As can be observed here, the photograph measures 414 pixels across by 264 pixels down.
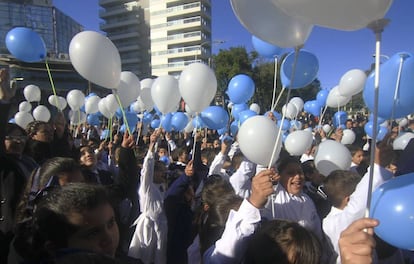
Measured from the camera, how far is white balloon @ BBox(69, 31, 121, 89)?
3.17 metres

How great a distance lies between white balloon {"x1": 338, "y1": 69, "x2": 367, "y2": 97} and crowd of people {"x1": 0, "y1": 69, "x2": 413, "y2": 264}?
1.01 metres

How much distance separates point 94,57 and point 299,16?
2.47 meters

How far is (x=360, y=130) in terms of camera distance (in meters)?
9.06

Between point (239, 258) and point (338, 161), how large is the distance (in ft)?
6.03

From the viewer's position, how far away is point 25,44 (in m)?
4.93

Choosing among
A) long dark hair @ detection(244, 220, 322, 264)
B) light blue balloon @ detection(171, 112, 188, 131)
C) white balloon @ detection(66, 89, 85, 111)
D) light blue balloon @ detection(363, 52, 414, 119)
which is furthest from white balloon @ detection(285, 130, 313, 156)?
white balloon @ detection(66, 89, 85, 111)

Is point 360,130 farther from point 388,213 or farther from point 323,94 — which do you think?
point 388,213

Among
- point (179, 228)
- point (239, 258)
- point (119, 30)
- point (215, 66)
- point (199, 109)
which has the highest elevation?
point (119, 30)

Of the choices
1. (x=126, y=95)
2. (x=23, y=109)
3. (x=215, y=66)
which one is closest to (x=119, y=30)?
(x=215, y=66)

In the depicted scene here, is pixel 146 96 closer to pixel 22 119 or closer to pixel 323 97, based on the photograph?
pixel 22 119

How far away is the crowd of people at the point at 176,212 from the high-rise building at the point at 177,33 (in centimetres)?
4661

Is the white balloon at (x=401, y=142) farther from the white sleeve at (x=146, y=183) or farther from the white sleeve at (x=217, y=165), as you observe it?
the white sleeve at (x=146, y=183)

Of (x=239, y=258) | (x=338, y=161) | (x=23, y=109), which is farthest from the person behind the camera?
(x=23, y=109)

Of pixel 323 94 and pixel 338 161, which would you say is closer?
pixel 338 161
